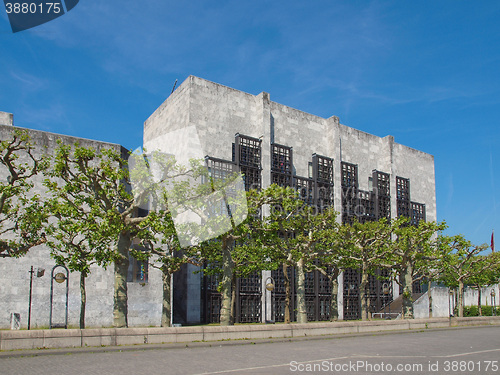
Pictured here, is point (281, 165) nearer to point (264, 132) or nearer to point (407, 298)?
point (264, 132)

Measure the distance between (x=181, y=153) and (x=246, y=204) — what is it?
1757cm

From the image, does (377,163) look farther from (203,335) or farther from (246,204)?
(203,335)

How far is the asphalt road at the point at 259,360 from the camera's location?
11.6m

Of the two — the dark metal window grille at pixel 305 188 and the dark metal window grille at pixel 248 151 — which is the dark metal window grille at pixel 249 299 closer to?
the dark metal window grille at pixel 305 188

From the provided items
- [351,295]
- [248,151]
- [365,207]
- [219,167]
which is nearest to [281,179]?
[248,151]

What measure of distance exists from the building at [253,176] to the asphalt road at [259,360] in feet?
50.3

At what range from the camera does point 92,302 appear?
30.5 meters

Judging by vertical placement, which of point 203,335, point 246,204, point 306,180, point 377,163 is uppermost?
point 377,163

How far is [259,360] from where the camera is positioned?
13711 millimetres

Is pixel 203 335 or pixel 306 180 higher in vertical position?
pixel 306 180

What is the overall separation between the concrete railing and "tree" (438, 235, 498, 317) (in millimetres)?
16536

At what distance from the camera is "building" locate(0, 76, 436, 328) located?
3033cm

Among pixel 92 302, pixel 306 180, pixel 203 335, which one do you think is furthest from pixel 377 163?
pixel 203 335

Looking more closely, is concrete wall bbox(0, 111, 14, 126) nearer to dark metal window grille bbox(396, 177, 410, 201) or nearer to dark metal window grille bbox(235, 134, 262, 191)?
dark metal window grille bbox(235, 134, 262, 191)
